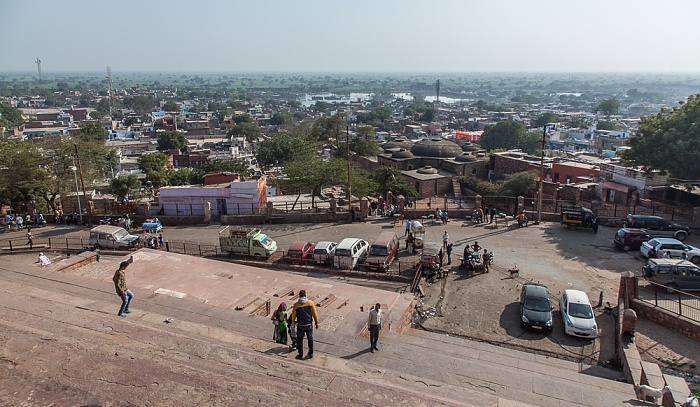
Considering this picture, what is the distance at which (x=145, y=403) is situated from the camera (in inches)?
275

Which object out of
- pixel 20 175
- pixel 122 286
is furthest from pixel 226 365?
pixel 20 175

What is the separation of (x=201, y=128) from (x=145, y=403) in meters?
105

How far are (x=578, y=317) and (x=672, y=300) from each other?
145 inches

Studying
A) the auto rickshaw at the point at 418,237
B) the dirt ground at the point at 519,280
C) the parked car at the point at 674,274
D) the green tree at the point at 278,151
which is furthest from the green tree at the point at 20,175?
the parked car at the point at 674,274

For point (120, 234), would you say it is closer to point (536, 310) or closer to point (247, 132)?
point (536, 310)

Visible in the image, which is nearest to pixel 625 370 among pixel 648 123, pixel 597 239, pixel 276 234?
pixel 597 239

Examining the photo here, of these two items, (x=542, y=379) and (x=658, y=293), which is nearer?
(x=542, y=379)

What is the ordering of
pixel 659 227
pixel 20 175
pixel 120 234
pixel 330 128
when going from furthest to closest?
pixel 330 128 → pixel 20 175 → pixel 120 234 → pixel 659 227

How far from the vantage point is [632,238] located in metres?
21.2

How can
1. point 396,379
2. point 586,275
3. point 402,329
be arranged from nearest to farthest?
1. point 396,379
2. point 402,329
3. point 586,275

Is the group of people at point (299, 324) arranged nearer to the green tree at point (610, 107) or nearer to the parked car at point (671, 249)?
the parked car at point (671, 249)

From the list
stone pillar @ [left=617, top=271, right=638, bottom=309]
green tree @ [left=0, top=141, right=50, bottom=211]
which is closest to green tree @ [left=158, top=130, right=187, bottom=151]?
green tree @ [left=0, top=141, right=50, bottom=211]

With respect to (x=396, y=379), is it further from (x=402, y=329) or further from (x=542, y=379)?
(x=402, y=329)

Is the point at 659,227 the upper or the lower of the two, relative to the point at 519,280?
upper
